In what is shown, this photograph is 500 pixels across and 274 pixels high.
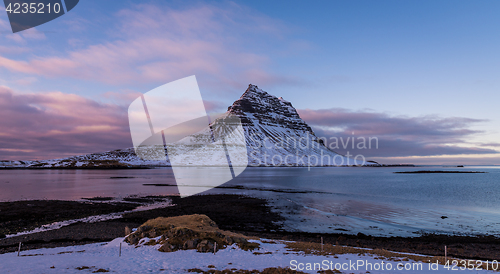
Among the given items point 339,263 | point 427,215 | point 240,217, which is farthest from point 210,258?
point 427,215

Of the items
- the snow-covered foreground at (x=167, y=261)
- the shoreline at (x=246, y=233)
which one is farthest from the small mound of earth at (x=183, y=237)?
the shoreline at (x=246, y=233)

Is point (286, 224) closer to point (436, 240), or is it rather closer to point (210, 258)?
point (436, 240)

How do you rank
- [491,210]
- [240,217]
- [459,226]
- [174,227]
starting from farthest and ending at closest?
[491,210]
[240,217]
[459,226]
[174,227]

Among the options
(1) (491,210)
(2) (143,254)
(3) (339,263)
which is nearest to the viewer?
→ (3) (339,263)

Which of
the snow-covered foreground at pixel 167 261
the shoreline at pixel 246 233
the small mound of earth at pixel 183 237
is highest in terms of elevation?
the small mound of earth at pixel 183 237

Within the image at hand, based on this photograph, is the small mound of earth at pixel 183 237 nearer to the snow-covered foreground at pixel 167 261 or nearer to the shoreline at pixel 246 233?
the snow-covered foreground at pixel 167 261

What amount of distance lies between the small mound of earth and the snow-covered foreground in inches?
21.1

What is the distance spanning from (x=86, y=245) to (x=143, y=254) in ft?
18.6

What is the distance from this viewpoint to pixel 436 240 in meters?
23.5

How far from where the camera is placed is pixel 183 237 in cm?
1759

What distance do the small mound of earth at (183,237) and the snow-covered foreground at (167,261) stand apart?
0.54m

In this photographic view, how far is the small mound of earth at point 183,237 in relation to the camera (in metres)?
16.9

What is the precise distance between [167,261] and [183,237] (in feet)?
9.03

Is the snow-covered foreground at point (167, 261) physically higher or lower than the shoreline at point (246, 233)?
higher
